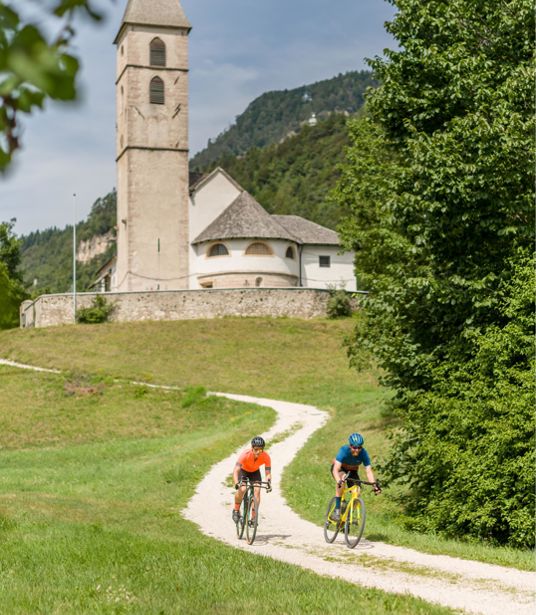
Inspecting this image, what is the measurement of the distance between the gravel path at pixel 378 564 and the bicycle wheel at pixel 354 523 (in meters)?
0.18

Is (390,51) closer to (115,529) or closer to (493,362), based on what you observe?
(493,362)

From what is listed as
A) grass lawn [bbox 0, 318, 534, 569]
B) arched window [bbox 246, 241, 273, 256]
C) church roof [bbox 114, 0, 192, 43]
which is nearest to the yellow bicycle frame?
grass lawn [bbox 0, 318, 534, 569]

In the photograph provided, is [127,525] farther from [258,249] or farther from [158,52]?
[158,52]

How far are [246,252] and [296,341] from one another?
1178 cm

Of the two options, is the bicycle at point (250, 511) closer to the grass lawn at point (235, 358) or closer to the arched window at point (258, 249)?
the grass lawn at point (235, 358)

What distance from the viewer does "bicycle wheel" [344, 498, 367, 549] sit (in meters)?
13.9

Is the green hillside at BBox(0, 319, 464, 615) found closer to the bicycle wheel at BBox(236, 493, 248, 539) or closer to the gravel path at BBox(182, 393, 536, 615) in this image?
the gravel path at BBox(182, 393, 536, 615)

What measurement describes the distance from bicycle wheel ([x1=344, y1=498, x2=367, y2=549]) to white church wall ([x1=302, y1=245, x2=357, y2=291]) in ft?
179

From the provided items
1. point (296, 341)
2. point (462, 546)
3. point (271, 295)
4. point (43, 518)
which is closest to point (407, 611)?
point (462, 546)

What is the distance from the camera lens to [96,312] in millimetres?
60812

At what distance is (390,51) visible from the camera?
19047mm

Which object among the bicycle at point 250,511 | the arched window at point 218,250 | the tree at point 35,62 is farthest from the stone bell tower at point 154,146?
the tree at point 35,62

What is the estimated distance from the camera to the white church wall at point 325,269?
6900 cm

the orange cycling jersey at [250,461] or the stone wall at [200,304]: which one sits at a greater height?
the stone wall at [200,304]
